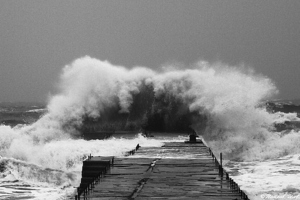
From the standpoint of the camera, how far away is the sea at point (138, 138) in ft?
50.6

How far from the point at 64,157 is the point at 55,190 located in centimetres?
327

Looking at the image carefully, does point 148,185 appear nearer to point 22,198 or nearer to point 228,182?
point 228,182

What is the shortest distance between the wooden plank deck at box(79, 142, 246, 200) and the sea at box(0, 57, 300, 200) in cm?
204

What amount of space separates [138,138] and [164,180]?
12.2 m

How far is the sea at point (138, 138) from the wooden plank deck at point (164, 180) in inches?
80.3

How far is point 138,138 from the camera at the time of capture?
22547 mm

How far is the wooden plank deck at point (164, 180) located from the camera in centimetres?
880

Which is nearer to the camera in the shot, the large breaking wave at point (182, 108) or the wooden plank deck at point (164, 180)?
the wooden plank deck at point (164, 180)

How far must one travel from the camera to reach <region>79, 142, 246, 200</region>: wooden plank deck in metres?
8.80

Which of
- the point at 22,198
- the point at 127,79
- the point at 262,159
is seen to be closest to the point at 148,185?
the point at 22,198

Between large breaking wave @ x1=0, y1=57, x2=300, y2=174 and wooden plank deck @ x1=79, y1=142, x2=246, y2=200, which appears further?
large breaking wave @ x1=0, y1=57, x2=300, y2=174

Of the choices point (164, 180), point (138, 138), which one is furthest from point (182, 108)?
point (164, 180)

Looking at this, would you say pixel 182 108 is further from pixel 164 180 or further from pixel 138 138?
pixel 164 180

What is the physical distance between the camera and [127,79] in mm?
33156
